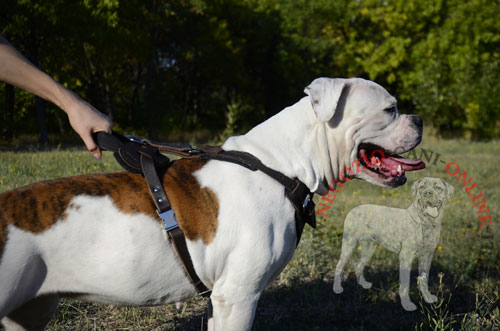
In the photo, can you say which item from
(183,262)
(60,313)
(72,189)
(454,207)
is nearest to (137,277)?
(183,262)

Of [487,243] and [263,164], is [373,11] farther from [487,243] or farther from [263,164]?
[263,164]

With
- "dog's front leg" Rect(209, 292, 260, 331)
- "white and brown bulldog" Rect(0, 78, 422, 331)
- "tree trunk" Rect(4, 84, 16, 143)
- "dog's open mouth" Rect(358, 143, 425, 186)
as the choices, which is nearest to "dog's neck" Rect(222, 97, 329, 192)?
"white and brown bulldog" Rect(0, 78, 422, 331)

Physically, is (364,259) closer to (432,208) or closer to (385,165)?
(432,208)

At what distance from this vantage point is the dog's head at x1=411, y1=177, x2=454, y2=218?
352cm

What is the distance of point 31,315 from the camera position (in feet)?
7.74

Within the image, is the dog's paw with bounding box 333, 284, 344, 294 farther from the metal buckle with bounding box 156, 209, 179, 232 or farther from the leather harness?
the metal buckle with bounding box 156, 209, 179, 232

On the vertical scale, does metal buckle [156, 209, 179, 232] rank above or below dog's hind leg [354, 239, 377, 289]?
above

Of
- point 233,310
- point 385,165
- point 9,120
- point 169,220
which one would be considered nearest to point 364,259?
point 385,165

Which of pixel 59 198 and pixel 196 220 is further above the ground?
pixel 59 198

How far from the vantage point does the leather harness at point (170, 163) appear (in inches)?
85.0

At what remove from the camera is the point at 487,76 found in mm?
19938

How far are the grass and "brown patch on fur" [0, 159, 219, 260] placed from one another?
151cm

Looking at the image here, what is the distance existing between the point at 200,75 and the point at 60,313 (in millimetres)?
23656

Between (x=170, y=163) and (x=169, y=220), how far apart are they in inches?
17.6
